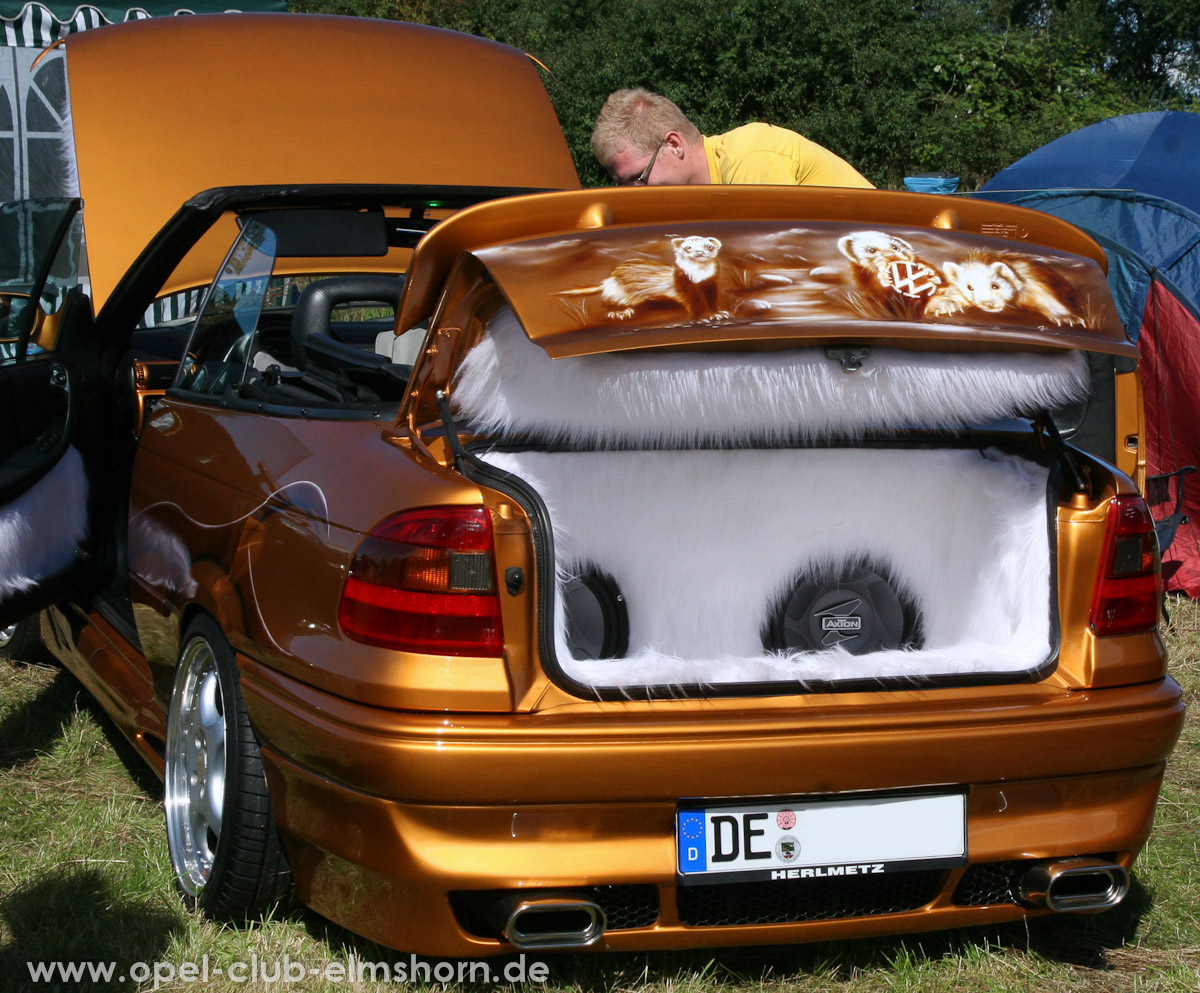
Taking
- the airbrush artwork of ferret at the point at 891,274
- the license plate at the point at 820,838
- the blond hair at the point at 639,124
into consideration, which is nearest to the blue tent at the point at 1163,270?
the blond hair at the point at 639,124

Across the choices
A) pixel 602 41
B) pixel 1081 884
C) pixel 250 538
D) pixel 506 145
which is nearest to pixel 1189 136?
pixel 506 145

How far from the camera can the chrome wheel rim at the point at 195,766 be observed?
2465mm

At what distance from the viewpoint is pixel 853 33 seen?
1756 centimetres

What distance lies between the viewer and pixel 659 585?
254 cm

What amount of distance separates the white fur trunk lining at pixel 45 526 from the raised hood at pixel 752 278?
1.40 m

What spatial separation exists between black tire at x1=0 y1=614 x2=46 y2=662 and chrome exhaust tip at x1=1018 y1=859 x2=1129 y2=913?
311cm

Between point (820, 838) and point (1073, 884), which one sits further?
point (1073, 884)

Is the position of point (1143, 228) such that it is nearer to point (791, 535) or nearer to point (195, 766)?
point (791, 535)

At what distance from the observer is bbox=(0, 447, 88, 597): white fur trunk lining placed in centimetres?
298

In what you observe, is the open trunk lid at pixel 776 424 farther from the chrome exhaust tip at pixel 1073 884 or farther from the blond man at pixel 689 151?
the blond man at pixel 689 151

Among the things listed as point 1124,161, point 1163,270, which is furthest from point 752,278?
point 1124,161

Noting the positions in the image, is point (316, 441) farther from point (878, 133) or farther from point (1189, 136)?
point (878, 133)

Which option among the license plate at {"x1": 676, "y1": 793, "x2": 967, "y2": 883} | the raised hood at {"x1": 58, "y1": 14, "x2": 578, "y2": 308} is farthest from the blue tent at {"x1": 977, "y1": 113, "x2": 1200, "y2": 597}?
the license plate at {"x1": 676, "y1": 793, "x2": 967, "y2": 883}

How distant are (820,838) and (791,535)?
74cm
